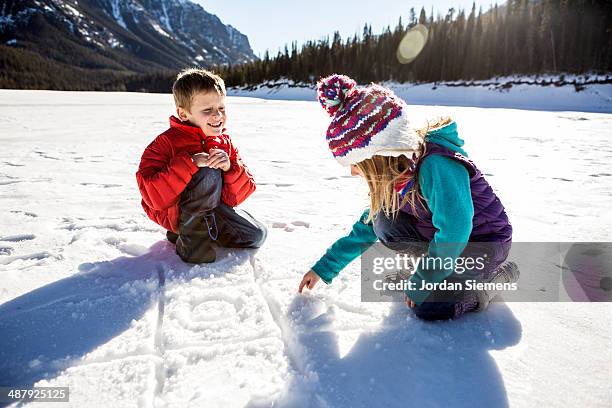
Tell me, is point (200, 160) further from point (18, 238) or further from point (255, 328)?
point (18, 238)

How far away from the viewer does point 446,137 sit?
53.6 inches

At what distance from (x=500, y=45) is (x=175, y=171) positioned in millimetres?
30345

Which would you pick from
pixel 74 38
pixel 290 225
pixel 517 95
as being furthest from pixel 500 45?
pixel 74 38

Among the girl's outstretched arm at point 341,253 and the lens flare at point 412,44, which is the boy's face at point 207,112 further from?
the lens flare at point 412,44

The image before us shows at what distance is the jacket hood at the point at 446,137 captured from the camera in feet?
4.42

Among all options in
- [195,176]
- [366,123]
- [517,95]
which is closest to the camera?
[366,123]

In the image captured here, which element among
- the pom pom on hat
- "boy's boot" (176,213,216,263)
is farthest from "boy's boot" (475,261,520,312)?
"boy's boot" (176,213,216,263)

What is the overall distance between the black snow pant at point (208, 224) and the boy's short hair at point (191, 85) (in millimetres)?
369

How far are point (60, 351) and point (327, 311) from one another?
3.16 feet

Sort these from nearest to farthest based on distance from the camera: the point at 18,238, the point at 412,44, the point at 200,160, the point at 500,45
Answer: the point at 200,160, the point at 18,238, the point at 500,45, the point at 412,44

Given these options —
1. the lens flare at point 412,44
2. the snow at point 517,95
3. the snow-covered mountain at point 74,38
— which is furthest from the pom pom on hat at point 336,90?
the snow-covered mountain at point 74,38

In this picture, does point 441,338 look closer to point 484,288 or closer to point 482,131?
point 484,288

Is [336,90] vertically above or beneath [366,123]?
above

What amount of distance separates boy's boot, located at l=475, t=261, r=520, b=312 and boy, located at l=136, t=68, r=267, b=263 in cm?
116
